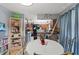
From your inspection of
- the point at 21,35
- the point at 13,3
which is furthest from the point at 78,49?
the point at 13,3

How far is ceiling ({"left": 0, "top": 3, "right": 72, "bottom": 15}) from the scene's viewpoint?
1.16 metres

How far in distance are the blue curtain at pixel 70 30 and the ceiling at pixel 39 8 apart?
0.09 meters

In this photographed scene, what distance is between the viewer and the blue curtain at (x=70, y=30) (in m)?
1.16

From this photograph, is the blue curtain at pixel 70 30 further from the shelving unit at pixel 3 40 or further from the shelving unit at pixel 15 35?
the shelving unit at pixel 3 40

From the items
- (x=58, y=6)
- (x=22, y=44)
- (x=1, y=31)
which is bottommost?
(x=22, y=44)

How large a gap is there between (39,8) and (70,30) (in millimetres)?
376

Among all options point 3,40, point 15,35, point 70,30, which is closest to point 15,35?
point 15,35

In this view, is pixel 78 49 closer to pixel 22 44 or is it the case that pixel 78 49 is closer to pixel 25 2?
pixel 22 44

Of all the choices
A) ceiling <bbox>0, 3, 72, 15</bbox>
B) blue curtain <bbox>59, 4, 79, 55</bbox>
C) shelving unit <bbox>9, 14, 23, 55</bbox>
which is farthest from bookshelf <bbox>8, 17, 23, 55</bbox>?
blue curtain <bbox>59, 4, 79, 55</bbox>

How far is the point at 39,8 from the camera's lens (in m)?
1.20

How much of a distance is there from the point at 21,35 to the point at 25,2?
334mm

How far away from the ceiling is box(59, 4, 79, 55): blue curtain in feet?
0.28

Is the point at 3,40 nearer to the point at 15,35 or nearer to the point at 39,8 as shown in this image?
the point at 15,35

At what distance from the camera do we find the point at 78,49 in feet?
3.78
